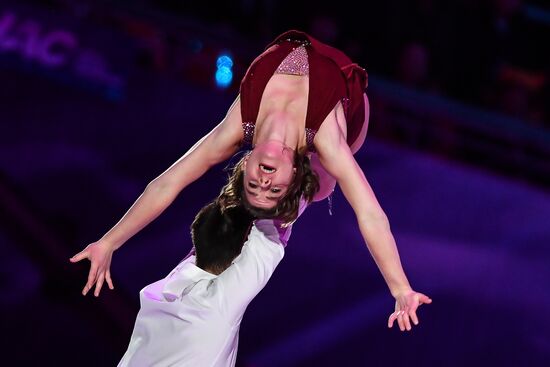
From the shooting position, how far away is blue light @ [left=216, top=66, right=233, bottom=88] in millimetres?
4754

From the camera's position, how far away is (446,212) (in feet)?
14.6

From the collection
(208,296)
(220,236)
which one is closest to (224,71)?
(220,236)

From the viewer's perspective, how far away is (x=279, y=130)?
280cm

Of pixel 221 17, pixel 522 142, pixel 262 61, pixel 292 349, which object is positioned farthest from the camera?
pixel 221 17

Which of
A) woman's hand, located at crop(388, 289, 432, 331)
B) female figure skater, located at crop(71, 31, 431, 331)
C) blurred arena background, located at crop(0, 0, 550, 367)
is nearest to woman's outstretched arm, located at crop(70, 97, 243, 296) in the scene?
female figure skater, located at crop(71, 31, 431, 331)

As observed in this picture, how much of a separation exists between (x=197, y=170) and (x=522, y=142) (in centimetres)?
207

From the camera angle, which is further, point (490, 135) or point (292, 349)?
point (490, 135)

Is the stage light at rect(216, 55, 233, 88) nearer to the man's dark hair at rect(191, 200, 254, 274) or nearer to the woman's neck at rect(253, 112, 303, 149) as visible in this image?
the woman's neck at rect(253, 112, 303, 149)

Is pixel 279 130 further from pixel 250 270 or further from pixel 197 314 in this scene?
pixel 197 314

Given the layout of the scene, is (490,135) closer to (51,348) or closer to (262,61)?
(262,61)

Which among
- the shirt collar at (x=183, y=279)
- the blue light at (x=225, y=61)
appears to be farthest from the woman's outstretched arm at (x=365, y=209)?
the blue light at (x=225, y=61)

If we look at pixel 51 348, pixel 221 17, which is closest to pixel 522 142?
pixel 221 17

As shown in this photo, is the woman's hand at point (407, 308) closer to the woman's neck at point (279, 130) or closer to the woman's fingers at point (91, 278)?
the woman's neck at point (279, 130)

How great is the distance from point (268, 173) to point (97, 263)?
558mm
